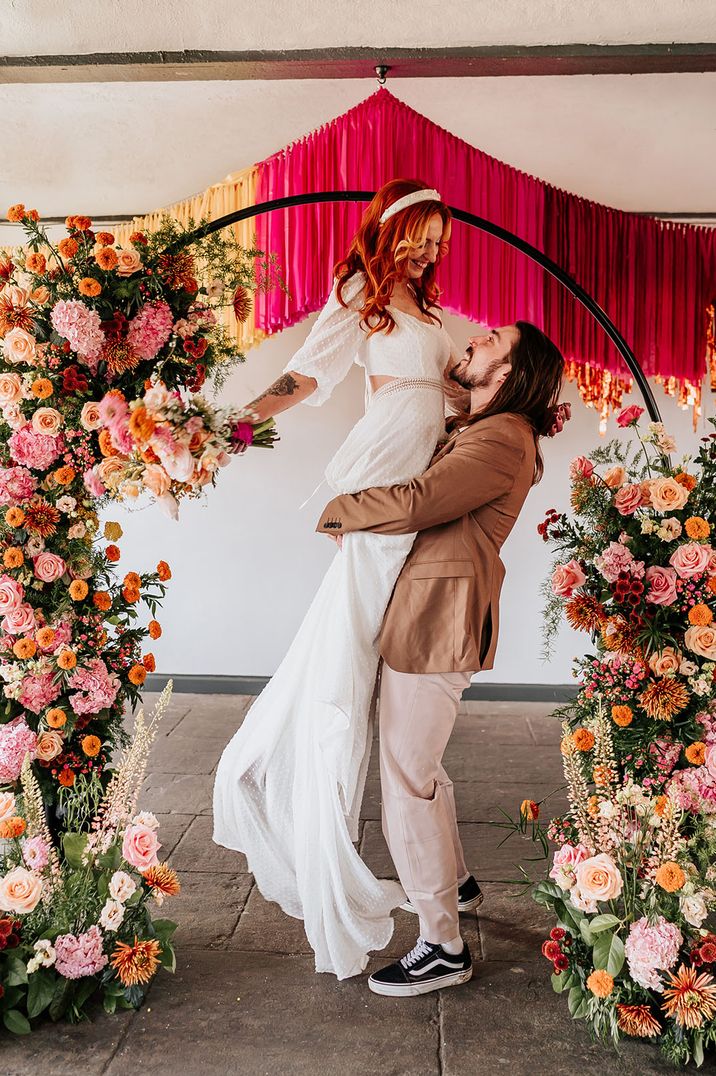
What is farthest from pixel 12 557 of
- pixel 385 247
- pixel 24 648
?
pixel 385 247

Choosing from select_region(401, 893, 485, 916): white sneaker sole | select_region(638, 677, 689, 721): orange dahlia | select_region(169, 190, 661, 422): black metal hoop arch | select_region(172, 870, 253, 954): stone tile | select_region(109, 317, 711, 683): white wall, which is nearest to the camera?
select_region(638, 677, 689, 721): orange dahlia

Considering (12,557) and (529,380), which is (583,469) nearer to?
(529,380)

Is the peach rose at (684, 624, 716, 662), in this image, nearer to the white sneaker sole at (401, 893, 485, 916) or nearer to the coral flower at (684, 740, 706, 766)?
the coral flower at (684, 740, 706, 766)

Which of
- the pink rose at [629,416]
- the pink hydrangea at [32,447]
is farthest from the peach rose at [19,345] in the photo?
the pink rose at [629,416]

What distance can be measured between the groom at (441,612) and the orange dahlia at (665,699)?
389 mm

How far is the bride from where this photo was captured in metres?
2.29

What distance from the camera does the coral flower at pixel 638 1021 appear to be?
201 centimetres

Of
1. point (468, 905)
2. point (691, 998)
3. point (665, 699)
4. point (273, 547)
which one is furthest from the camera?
point (273, 547)

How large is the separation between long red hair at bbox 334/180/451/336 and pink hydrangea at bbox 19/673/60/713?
119cm

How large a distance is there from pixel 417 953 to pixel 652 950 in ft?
1.94

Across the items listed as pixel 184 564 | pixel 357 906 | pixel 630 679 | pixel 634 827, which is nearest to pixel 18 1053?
pixel 357 906

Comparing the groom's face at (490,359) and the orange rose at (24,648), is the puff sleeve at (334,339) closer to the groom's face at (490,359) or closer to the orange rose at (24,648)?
the groom's face at (490,359)

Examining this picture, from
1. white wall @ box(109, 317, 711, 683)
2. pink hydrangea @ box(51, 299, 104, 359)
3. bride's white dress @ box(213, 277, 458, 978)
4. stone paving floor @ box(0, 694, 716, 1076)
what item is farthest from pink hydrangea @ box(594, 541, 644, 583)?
white wall @ box(109, 317, 711, 683)

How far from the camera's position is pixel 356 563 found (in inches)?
92.8
